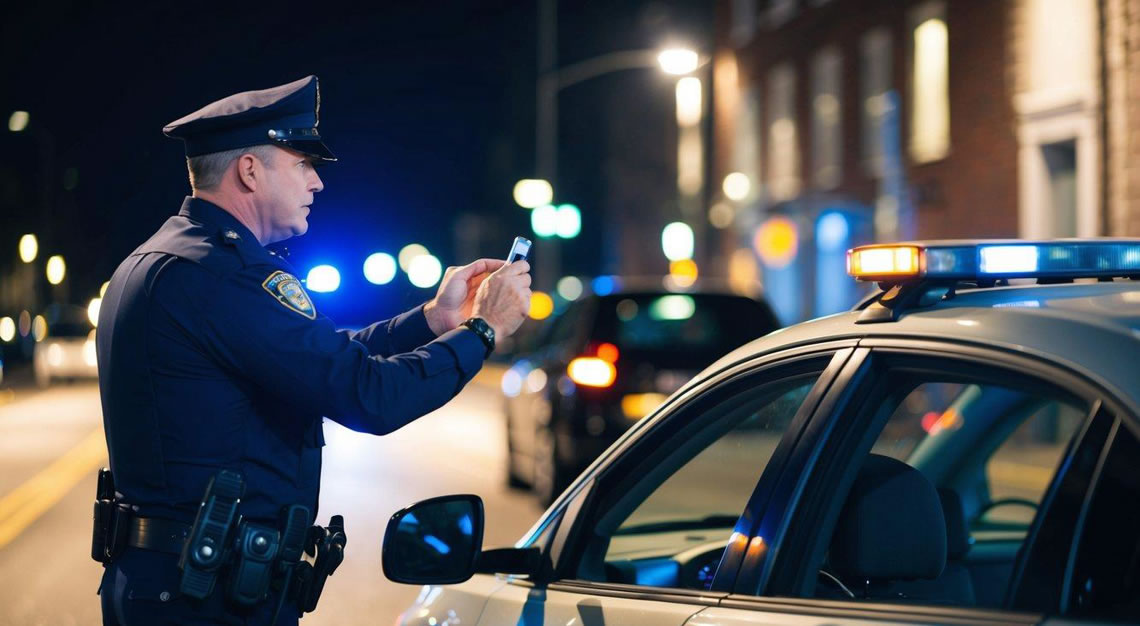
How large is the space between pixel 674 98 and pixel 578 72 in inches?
1202

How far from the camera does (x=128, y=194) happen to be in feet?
25.1

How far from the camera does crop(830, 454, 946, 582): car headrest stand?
2.41 metres

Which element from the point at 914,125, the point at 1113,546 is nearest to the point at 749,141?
the point at 914,125

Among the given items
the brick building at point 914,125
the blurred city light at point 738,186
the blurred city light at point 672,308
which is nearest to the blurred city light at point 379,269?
the blurred city light at point 672,308

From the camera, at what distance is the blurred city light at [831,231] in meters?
25.2

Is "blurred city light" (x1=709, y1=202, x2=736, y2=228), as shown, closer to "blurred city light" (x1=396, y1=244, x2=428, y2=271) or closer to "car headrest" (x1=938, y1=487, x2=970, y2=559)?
"blurred city light" (x1=396, y1=244, x2=428, y2=271)

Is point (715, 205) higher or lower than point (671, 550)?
higher

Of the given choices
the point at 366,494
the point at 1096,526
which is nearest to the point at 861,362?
the point at 1096,526

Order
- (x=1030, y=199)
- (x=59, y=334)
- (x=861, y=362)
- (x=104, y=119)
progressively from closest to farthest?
(x=861, y=362) → (x=104, y=119) → (x=1030, y=199) → (x=59, y=334)

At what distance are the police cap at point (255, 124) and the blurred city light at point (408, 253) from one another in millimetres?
1877

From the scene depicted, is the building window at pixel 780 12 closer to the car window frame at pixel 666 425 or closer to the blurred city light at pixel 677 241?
the blurred city light at pixel 677 241

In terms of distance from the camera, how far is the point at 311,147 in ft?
10.1

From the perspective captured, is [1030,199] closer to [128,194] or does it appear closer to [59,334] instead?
[128,194]

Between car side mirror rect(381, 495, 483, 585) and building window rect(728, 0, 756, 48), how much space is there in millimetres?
29783
